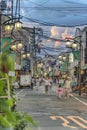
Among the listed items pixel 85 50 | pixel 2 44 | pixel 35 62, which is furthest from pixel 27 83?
pixel 35 62

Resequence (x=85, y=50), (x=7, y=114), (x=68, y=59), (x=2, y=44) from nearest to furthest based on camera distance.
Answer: (x=7, y=114) < (x=2, y=44) < (x=85, y=50) < (x=68, y=59)

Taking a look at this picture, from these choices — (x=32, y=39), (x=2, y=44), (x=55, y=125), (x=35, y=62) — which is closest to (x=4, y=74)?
(x=55, y=125)

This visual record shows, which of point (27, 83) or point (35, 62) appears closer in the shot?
point (27, 83)

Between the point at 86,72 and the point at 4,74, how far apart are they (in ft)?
175

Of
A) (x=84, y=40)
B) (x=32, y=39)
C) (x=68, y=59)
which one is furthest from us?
(x=32, y=39)

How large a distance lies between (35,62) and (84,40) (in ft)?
195

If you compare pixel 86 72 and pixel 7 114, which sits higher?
pixel 7 114

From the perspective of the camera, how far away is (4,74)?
23.3 ft

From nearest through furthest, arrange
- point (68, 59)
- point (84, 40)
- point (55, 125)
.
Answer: point (55, 125), point (84, 40), point (68, 59)

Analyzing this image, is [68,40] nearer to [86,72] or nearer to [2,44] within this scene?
[86,72]

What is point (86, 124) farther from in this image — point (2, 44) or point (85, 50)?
point (85, 50)

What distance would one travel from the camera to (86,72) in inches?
2367

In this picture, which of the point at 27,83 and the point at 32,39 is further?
the point at 32,39

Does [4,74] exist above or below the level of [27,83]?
above
